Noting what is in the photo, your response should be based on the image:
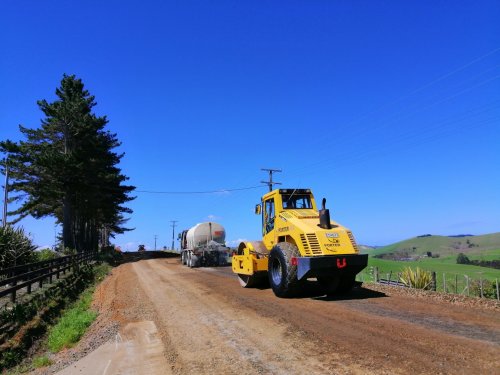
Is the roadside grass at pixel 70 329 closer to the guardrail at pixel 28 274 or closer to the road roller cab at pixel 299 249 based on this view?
the guardrail at pixel 28 274

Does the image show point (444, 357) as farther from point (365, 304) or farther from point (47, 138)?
point (47, 138)

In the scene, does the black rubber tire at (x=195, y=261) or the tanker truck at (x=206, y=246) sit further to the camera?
the tanker truck at (x=206, y=246)

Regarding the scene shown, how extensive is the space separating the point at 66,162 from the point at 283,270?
93.2 ft

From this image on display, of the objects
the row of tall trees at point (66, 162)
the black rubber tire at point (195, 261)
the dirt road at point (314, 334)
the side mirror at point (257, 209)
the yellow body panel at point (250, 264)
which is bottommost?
the dirt road at point (314, 334)

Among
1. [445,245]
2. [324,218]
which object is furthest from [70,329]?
[445,245]

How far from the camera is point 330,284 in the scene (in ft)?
42.7

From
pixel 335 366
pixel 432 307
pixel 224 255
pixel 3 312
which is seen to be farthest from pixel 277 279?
pixel 224 255

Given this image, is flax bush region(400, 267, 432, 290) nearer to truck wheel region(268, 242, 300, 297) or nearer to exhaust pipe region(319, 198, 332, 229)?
exhaust pipe region(319, 198, 332, 229)

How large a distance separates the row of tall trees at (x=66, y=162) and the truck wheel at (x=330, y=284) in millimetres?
28299

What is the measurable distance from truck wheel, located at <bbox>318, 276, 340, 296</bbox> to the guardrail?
9216mm

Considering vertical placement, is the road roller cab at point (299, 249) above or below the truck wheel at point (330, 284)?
above

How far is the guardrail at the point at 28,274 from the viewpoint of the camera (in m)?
13.0

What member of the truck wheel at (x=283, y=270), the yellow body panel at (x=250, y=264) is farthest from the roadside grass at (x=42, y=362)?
the yellow body panel at (x=250, y=264)

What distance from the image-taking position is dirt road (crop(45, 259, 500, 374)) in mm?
6148
